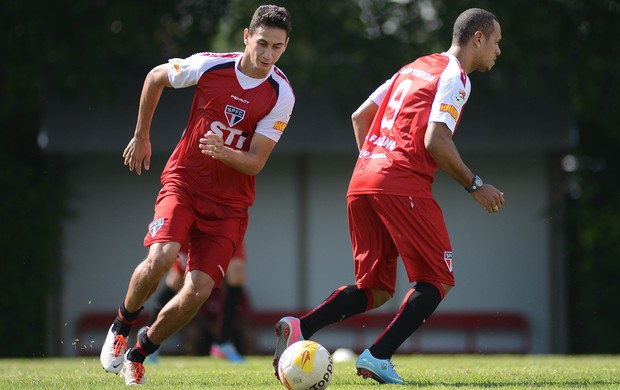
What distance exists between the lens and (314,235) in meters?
16.2

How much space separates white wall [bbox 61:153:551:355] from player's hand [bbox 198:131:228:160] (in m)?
9.58

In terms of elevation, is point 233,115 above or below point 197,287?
above

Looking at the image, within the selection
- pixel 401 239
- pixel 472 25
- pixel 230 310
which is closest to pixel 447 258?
pixel 401 239

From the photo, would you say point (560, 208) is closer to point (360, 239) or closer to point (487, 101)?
point (487, 101)

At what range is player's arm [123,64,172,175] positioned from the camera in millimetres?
6930

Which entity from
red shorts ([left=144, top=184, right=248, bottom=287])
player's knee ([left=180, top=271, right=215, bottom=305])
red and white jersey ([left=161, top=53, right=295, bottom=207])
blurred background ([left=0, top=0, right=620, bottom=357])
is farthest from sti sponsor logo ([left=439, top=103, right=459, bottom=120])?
blurred background ([left=0, top=0, right=620, bottom=357])

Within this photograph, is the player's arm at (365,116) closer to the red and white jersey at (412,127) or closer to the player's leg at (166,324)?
the red and white jersey at (412,127)

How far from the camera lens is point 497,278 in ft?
52.7

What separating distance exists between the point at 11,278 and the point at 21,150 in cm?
201

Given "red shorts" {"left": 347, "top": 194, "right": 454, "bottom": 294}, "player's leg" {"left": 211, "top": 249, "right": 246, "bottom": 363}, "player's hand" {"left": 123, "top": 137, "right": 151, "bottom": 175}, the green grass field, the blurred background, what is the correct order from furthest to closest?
1. the blurred background
2. "player's leg" {"left": 211, "top": 249, "right": 246, "bottom": 363}
3. "player's hand" {"left": 123, "top": 137, "right": 151, "bottom": 175}
4. "red shorts" {"left": 347, "top": 194, "right": 454, "bottom": 294}
5. the green grass field

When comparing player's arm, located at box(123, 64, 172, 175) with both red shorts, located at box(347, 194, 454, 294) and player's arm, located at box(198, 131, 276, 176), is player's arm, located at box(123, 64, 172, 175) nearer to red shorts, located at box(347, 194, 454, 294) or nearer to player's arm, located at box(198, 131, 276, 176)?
player's arm, located at box(198, 131, 276, 176)

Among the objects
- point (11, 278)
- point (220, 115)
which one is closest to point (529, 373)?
point (220, 115)

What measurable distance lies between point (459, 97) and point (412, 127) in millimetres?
356

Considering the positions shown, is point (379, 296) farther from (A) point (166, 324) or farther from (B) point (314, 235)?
(B) point (314, 235)
